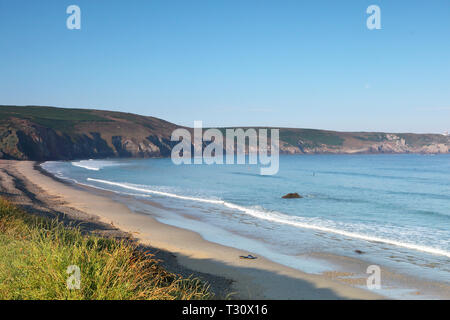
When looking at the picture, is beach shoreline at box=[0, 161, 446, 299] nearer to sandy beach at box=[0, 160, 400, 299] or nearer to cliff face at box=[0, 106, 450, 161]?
sandy beach at box=[0, 160, 400, 299]

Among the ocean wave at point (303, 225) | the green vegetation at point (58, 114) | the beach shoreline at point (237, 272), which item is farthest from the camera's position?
the green vegetation at point (58, 114)

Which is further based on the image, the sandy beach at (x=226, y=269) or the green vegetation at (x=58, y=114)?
the green vegetation at (x=58, y=114)

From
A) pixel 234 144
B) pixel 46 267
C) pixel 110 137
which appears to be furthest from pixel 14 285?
pixel 234 144

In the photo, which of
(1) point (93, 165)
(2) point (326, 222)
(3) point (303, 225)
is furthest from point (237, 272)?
(1) point (93, 165)

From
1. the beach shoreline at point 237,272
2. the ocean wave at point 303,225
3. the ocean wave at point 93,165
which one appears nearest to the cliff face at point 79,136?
the ocean wave at point 93,165

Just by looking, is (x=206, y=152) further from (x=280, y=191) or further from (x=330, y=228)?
(x=330, y=228)

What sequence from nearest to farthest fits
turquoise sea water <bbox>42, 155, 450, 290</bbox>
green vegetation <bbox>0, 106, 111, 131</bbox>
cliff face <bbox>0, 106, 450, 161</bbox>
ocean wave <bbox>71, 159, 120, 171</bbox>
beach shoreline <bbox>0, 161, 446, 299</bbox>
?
beach shoreline <bbox>0, 161, 446, 299</bbox>, turquoise sea water <bbox>42, 155, 450, 290</bbox>, ocean wave <bbox>71, 159, 120, 171</bbox>, cliff face <bbox>0, 106, 450, 161</bbox>, green vegetation <bbox>0, 106, 111, 131</bbox>

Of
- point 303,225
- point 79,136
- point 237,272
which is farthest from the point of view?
point 79,136

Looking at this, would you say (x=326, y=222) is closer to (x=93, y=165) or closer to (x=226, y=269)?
(x=226, y=269)

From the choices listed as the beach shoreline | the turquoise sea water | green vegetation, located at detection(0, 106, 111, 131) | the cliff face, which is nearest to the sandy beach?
the beach shoreline

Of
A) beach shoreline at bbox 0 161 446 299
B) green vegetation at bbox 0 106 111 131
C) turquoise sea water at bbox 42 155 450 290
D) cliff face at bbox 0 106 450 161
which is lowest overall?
turquoise sea water at bbox 42 155 450 290

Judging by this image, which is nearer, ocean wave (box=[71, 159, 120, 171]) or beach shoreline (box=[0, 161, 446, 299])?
beach shoreline (box=[0, 161, 446, 299])

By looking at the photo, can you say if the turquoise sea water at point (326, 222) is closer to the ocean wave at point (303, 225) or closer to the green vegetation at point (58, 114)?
the ocean wave at point (303, 225)

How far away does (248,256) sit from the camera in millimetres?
13047
